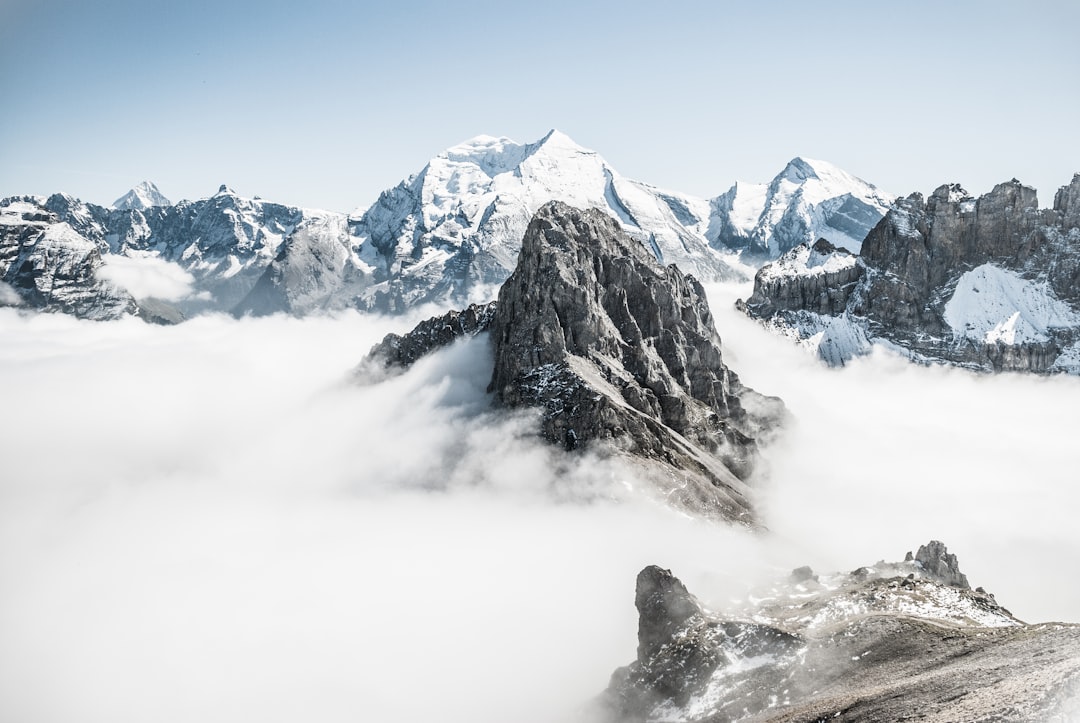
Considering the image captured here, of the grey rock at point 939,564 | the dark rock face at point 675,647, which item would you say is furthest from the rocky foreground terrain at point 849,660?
the grey rock at point 939,564

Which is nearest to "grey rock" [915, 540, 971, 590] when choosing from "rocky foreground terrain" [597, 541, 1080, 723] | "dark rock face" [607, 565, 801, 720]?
"rocky foreground terrain" [597, 541, 1080, 723]

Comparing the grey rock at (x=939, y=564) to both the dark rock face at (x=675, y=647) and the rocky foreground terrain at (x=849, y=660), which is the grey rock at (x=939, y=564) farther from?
the dark rock face at (x=675, y=647)

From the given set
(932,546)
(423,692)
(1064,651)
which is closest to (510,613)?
(423,692)

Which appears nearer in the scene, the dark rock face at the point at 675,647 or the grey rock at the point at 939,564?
the dark rock face at the point at 675,647

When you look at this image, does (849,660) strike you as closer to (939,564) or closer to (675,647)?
(675,647)

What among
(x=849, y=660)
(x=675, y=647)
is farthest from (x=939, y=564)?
(x=675, y=647)

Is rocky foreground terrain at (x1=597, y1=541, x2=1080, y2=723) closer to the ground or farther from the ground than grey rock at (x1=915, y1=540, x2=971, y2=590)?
farther from the ground

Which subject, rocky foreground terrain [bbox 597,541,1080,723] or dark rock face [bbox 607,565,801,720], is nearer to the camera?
rocky foreground terrain [bbox 597,541,1080,723]

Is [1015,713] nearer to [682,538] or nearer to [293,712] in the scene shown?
[682,538]

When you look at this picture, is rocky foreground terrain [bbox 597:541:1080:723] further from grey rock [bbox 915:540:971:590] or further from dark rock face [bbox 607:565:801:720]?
grey rock [bbox 915:540:971:590]
